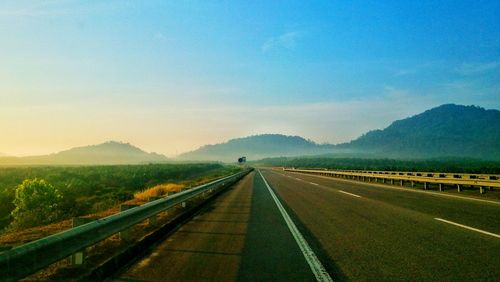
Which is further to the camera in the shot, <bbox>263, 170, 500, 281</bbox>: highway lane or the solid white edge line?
<bbox>263, 170, 500, 281</bbox>: highway lane

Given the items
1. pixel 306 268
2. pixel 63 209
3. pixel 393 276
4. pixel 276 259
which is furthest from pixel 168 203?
pixel 63 209

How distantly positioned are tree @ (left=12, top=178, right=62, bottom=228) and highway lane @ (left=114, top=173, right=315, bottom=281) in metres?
9.13

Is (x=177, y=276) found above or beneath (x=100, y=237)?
beneath

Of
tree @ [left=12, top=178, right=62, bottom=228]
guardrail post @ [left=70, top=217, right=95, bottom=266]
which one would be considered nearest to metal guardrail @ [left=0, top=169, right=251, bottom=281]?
guardrail post @ [left=70, top=217, right=95, bottom=266]

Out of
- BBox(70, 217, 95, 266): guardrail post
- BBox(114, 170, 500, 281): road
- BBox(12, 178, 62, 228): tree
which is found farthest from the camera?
BBox(12, 178, 62, 228): tree

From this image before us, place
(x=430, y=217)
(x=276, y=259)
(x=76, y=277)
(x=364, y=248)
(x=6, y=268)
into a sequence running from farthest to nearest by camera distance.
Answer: (x=430, y=217) → (x=364, y=248) → (x=276, y=259) → (x=76, y=277) → (x=6, y=268)

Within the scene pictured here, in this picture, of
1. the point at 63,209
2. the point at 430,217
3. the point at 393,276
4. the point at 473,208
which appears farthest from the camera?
the point at 63,209

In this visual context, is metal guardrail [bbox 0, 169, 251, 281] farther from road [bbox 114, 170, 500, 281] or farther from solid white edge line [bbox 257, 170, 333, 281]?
solid white edge line [bbox 257, 170, 333, 281]

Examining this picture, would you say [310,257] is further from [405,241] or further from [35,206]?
[35,206]

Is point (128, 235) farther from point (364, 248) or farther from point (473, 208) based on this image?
point (473, 208)

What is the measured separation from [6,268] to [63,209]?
19493mm

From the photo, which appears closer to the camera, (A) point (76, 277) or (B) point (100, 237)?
(A) point (76, 277)

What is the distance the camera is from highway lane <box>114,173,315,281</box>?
19.4ft

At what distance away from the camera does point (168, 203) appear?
11086mm
